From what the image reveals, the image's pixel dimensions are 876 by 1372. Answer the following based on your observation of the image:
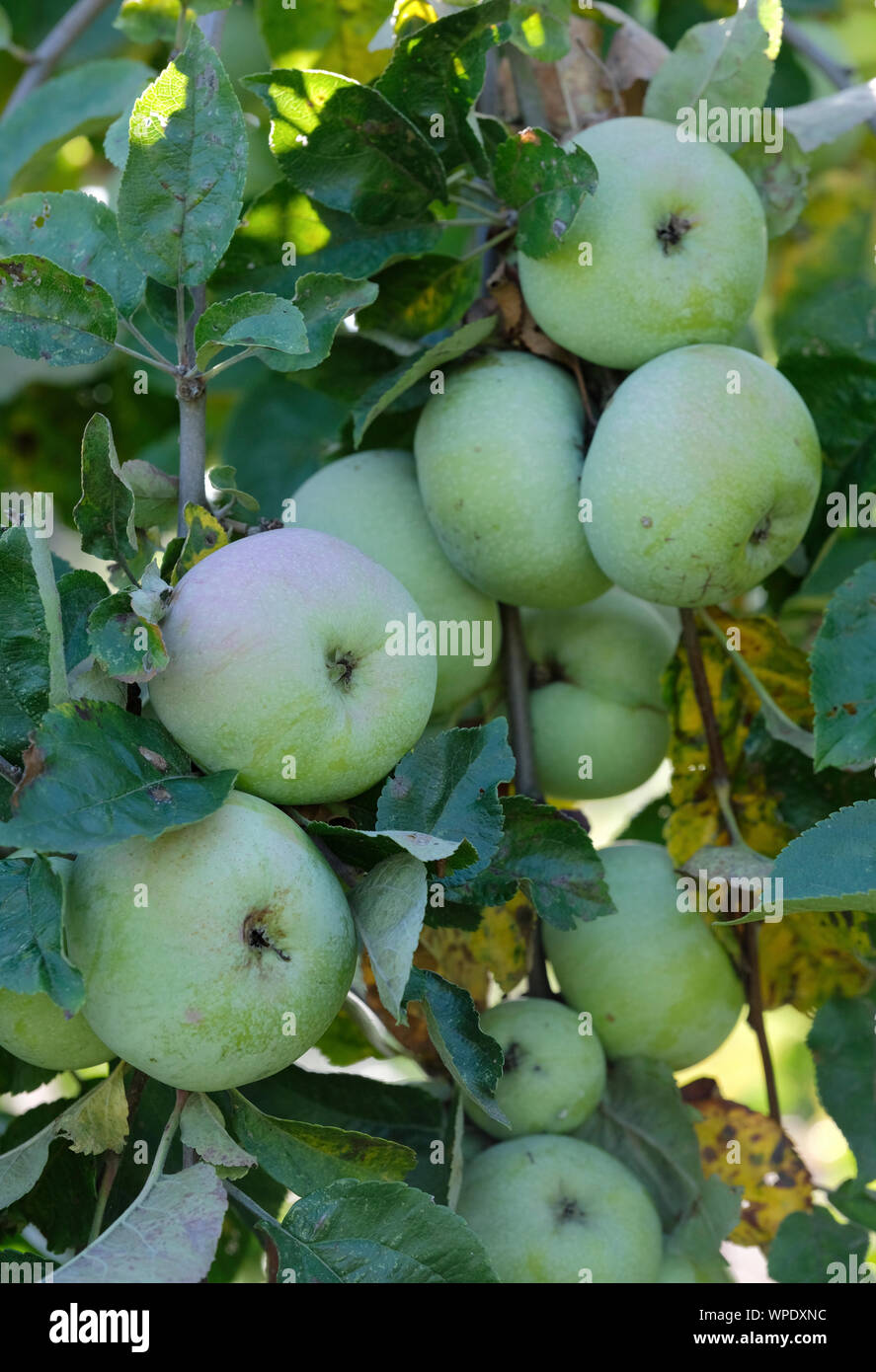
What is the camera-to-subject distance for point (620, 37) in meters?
1.55

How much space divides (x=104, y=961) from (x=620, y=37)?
48.4 inches

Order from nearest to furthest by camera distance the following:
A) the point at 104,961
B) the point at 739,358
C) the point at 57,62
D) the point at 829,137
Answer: the point at 104,961
the point at 739,358
the point at 829,137
the point at 57,62

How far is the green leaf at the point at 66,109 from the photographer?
5.59ft

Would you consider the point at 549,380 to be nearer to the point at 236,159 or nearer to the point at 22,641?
the point at 236,159

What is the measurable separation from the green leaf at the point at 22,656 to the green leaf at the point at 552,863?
1.32 feet

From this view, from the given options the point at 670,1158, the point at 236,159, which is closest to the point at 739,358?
the point at 236,159

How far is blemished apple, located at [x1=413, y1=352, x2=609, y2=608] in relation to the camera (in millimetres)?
1276

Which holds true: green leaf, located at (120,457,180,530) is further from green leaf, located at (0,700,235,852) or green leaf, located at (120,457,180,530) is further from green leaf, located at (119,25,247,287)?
green leaf, located at (0,700,235,852)

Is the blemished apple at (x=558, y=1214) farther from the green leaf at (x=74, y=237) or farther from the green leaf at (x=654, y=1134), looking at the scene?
the green leaf at (x=74, y=237)

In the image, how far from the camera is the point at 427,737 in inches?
47.9

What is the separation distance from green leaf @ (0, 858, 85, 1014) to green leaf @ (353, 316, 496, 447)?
54 cm

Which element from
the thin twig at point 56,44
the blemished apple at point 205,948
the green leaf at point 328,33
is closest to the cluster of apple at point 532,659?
the blemished apple at point 205,948

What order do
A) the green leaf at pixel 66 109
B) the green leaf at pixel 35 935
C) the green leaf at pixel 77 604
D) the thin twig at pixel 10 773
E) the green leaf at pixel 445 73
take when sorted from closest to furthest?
the green leaf at pixel 35 935 → the thin twig at pixel 10 773 → the green leaf at pixel 77 604 → the green leaf at pixel 445 73 → the green leaf at pixel 66 109

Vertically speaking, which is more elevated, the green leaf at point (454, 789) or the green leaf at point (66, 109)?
the green leaf at point (66, 109)
